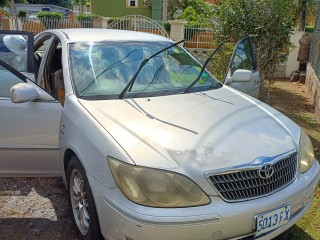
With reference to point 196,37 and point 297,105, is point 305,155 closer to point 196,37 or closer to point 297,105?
point 297,105

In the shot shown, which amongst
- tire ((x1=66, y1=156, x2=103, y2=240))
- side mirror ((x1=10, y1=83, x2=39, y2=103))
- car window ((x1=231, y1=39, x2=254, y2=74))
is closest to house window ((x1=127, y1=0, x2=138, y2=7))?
car window ((x1=231, y1=39, x2=254, y2=74))

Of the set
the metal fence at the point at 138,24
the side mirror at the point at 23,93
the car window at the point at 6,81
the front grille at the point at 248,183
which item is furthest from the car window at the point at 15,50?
the metal fence at the point at 138,24

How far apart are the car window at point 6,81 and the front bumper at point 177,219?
A: 1.38 metres

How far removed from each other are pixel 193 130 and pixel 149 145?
1.27ft

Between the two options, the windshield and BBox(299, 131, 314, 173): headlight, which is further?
the windshield

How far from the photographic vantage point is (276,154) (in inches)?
95.5

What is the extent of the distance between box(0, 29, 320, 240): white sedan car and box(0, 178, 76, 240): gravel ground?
340 millimetres

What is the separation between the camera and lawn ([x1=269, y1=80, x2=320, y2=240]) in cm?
313

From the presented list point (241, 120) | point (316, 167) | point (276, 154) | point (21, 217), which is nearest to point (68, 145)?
point (21, 217)

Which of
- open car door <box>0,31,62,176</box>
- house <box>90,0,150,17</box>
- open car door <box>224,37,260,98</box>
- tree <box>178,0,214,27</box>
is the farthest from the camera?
Answer: house <box>90,0,150,17</box>

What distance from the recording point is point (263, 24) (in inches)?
276

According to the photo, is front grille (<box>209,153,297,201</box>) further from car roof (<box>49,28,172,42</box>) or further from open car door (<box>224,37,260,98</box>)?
open car door (<box>224,37,260,98</box>)

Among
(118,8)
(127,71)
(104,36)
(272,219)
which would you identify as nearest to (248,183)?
(272,219)

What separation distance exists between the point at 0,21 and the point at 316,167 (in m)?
15.4
